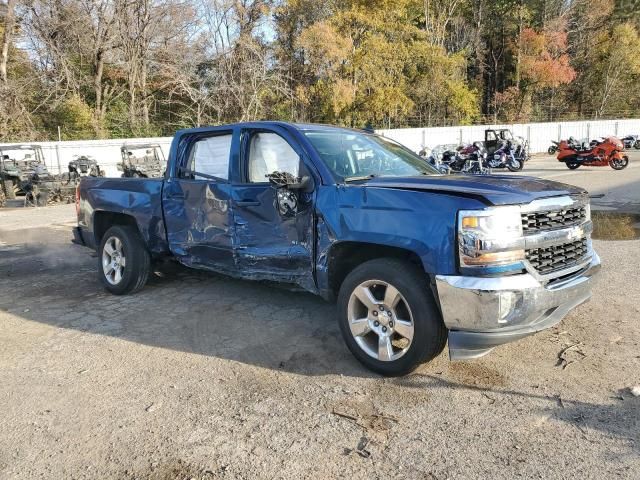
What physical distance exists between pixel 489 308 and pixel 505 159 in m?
19.4

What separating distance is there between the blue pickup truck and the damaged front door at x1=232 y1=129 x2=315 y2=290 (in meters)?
0.01

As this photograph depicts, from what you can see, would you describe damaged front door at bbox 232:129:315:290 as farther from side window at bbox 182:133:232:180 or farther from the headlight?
the headlight

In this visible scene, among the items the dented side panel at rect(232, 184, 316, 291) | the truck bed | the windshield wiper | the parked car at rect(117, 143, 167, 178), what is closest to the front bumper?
the windshield wiper

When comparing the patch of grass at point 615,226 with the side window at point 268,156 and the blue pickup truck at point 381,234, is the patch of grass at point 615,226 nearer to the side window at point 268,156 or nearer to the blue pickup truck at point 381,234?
the blue pickup truck at point 381,234

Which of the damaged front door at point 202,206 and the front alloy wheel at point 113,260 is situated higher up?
the damaged front door at point 202,206

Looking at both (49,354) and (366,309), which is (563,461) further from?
(49,354)


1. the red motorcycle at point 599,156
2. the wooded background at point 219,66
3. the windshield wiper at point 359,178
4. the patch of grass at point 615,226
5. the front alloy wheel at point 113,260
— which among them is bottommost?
the patch of grass at point 615,226

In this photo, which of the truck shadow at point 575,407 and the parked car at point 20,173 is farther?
the parked car at point 20,173

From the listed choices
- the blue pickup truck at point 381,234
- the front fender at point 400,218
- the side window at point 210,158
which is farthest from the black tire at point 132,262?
the front fender at point 400,218

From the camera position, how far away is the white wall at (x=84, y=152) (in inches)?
845

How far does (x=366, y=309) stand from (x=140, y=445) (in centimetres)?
173

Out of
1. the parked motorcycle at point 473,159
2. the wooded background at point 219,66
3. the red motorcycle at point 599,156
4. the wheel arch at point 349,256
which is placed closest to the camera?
the wheel arch at point 349,256

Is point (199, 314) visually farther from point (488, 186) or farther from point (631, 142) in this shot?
point (631, 142)

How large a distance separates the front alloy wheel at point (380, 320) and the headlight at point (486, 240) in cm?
56
